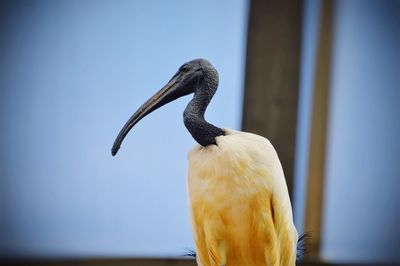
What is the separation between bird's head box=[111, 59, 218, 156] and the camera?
1462 millimetres

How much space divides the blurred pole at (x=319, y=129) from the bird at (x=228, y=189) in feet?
4.49

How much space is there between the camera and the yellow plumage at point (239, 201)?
1379 millimetres

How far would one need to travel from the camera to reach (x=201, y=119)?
4.64 feet

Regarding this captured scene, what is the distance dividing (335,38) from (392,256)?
115cm

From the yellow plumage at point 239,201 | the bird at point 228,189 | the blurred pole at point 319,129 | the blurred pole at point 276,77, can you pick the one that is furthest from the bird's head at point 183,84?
the blurred pole at point 319,129

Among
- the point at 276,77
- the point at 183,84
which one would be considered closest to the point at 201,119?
the point at 183,84

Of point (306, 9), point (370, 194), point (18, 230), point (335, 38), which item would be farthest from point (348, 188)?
point (18, 230)

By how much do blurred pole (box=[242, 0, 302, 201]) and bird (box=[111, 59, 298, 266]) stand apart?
1279 millimetres

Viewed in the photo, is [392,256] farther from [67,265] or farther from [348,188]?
[67,265]

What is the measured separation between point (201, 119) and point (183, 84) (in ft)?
0.42

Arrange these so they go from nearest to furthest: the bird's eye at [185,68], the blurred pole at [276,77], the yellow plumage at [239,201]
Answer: the yellow plumage at [239,201], the bird's eye at [185,68], the blurred pole at [276,77]

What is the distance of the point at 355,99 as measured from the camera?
2656 millimetres

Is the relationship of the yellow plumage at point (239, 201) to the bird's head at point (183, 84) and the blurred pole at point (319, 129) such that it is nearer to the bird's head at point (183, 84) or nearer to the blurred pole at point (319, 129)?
the bird's head at point (183, 84)

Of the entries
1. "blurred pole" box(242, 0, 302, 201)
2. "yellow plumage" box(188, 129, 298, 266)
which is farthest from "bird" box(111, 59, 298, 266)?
"blurred pole" box(242, 0, 302, 201)
